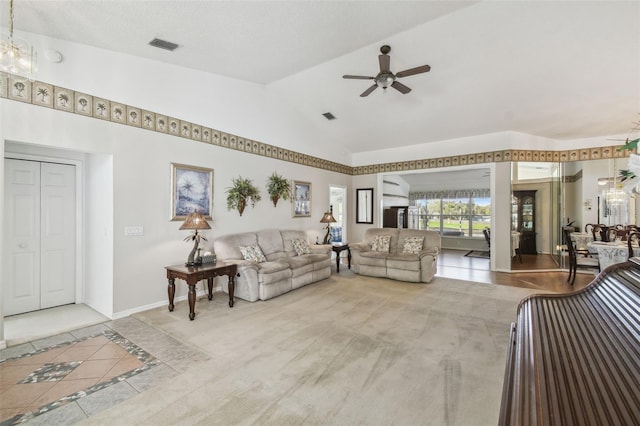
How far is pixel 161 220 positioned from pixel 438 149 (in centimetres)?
660

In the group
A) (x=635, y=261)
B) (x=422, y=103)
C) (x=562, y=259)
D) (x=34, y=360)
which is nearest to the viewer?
(x=635, y=261)

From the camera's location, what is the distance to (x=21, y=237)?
3.70m

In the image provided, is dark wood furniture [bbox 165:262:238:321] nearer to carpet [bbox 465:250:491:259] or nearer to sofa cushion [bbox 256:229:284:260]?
sofa cushion [bbox 256:229:284:260]

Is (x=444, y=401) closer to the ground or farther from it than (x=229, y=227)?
closer to the ground

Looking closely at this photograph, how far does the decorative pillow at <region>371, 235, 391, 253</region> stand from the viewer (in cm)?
627

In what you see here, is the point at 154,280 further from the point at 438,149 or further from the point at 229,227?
the point at 438,149

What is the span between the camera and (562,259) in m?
6.70

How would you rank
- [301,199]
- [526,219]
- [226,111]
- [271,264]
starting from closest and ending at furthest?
[271,264]
[226,111]
[301,199]
[526,219]

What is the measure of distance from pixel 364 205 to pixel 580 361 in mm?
7891

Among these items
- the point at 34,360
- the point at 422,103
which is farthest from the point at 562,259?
the point at 34,360

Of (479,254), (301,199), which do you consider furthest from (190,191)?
(479,254)

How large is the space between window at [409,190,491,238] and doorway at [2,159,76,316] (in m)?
10.5

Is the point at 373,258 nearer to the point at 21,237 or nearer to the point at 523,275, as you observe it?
the point at 523,275

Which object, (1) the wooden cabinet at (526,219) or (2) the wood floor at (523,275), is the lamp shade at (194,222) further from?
(1) the wooden cabinet at (526,219)
